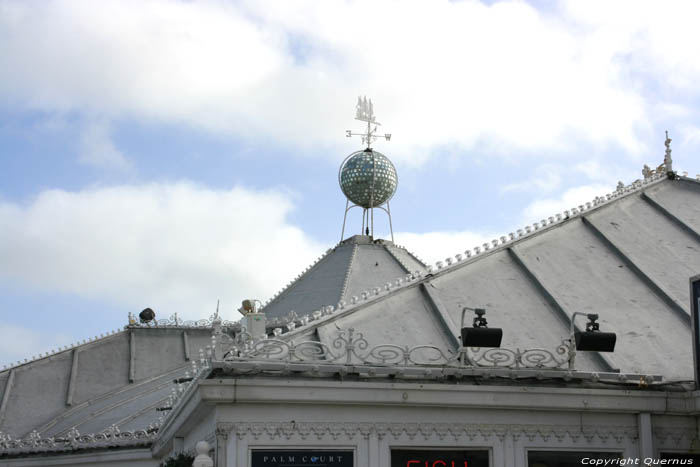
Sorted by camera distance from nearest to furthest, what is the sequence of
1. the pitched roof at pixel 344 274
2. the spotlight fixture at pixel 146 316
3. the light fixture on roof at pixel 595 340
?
the light fixture on roof at pixel 595 340
the pitched roof at pixel 344 274
the spotlight fixture at pixel 146 316

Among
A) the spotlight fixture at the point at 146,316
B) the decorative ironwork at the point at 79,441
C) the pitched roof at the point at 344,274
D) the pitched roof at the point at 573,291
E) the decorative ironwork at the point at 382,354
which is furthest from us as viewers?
the spotlight fixture at the point at 146,316

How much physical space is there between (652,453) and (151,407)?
49.7 feet

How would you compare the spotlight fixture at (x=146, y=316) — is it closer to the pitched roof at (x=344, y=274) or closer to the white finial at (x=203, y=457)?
the pitched roof at (x=344, y=274)

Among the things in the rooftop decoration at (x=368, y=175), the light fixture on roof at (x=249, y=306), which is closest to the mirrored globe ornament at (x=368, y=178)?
the rooftop decoration at (x=368, y=175)

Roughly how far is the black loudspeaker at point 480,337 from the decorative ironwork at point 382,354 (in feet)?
0.76

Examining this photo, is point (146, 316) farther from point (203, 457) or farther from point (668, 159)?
point (203, 457)

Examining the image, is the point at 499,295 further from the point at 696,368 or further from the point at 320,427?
the point at 320,427

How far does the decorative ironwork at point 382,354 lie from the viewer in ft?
45.7

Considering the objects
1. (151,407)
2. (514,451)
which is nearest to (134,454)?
(151,407)

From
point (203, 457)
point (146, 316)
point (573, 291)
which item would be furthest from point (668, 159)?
point (146, 316)

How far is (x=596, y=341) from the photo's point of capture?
48.3 ft

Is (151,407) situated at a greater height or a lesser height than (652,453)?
greater

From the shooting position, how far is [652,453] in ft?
49.0

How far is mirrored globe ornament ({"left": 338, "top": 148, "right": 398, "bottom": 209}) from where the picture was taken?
102ft
